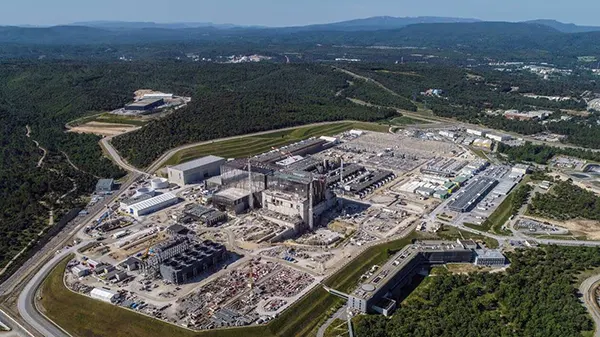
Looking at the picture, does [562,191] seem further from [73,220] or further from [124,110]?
[124,110]

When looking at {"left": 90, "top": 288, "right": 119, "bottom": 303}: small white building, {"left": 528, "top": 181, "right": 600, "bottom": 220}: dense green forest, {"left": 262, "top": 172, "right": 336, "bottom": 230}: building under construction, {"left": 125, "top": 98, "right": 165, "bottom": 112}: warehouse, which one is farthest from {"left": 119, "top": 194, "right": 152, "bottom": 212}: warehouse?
{"left": 528, "top": 181, "right": 600, "bottom": 220}: dense green forest

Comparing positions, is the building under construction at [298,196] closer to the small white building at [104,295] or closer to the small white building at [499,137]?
the small white building at [104,295]

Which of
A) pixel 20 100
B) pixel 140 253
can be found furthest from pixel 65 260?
pixel 20 100

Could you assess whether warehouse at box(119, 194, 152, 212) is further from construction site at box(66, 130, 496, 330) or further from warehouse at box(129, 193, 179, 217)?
warehouse at box(129, 193, 179, 217)

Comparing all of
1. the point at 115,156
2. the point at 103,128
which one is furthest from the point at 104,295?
the point at 103,128

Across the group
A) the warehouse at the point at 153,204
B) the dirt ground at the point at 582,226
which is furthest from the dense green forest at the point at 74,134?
the dirt ground at the point at 582,226

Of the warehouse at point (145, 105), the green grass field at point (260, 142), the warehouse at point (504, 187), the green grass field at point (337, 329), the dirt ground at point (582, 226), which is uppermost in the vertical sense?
the warehouse at point (145, 105)

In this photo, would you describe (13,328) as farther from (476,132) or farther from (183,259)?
(476,132)
